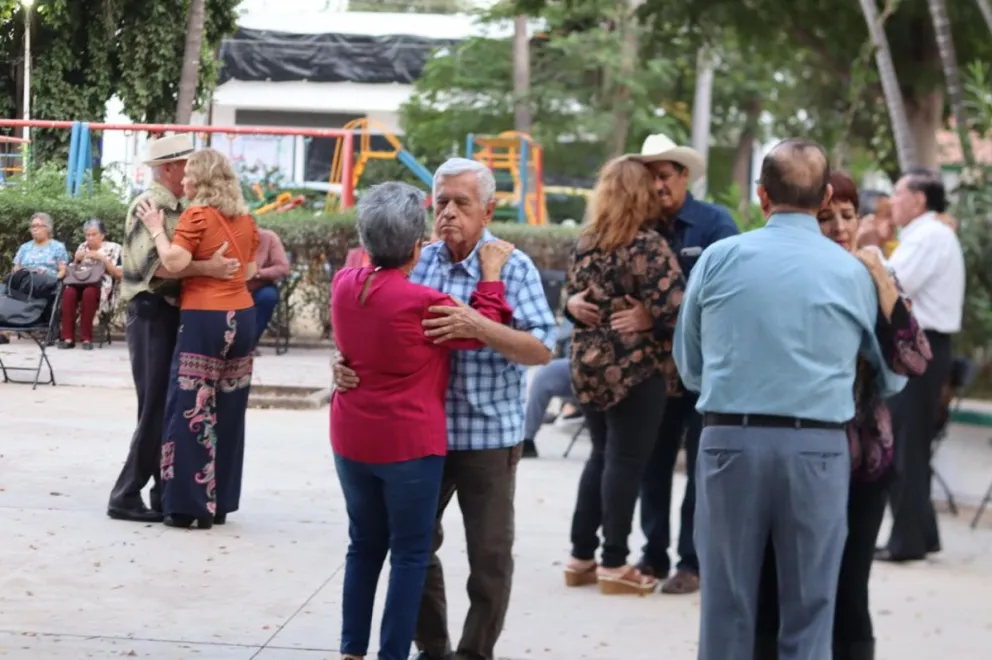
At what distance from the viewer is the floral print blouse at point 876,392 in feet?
16.5

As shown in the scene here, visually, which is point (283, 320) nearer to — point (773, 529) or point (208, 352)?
point (208, 352)

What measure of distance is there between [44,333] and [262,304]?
233 cm

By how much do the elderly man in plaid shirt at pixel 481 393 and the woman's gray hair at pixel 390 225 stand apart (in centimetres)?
24

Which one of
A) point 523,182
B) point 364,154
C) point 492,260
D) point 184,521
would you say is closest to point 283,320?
point 184,521

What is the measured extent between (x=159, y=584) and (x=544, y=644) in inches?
65.3

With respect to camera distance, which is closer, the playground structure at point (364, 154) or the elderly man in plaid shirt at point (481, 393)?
the elderly man in plaid shirt at point (481, 393)

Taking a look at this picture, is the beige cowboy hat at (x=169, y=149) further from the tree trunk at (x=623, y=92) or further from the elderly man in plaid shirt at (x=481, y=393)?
the tree trunk at (x=623, y=92)

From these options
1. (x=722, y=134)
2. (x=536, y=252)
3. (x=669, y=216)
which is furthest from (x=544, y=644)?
(x=722, y=134)

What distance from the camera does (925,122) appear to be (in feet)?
50.1

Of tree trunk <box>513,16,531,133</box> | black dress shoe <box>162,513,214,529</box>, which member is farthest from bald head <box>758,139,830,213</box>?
tree trunk <box>513,16,531,133</box>

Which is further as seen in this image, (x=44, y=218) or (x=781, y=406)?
(x=44, y=218)

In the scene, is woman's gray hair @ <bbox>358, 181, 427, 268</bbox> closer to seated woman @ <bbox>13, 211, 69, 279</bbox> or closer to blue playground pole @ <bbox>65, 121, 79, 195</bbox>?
blue playground pole @ <bbox>65, 121, 79, 195</bbox>

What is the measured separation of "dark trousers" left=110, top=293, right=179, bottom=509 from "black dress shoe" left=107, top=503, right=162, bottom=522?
19 mm

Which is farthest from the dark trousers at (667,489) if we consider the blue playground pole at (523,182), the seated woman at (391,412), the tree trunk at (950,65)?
the blue playground pole at (523,182)
